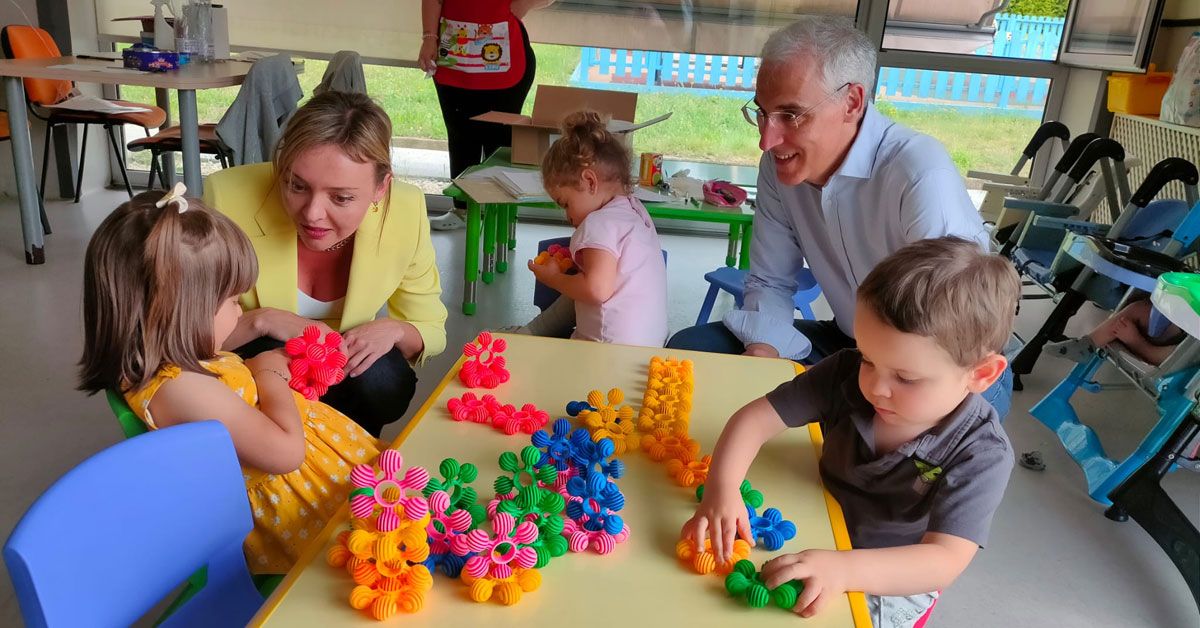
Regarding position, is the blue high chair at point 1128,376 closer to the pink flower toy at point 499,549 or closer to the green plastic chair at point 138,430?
the pink flower toy at point 499,549

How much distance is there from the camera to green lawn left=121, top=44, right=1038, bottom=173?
16.4 ft

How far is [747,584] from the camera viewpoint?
37.8 inches

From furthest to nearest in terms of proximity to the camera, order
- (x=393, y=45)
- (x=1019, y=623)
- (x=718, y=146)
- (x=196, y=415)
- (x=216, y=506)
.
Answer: (x=718, y=146) → (x=393, y=45) → (x=1019, y=623) → (x=196, y=415) → (x=216, y=506)

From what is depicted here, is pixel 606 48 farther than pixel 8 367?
Yes

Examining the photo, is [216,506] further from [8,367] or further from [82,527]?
[8,367]

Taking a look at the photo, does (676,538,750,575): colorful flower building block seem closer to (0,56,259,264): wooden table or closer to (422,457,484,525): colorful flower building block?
(422,457,484,525): colorful flower building block

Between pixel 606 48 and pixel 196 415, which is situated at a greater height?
pixel 606 48

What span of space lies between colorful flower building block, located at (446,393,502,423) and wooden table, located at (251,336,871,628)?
0.05ft

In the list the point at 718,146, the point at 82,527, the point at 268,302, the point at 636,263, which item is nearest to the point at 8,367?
the point at 268,302

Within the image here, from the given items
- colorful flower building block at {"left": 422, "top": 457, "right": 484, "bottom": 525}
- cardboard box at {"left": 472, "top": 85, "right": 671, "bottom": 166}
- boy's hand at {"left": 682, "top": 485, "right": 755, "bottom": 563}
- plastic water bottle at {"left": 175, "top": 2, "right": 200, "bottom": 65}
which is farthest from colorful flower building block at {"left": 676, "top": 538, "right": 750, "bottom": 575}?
plastic water bottle at {"left": 175, "top": 2, "right": 200, "bottom": 65}

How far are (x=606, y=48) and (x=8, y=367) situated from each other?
3.27 metres

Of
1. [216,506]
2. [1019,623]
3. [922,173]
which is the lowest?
[1019,623]

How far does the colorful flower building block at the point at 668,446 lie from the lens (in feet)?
4.10

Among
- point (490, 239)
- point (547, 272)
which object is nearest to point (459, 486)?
point (547, 272)
